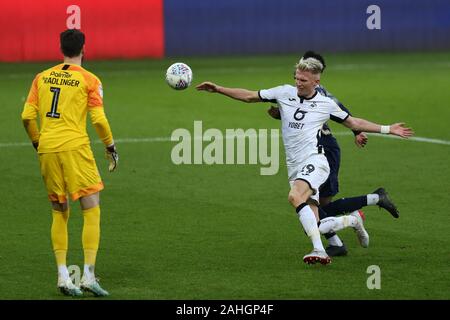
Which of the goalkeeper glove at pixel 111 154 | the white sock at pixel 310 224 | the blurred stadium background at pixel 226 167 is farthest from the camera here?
the white sock at pixel 310 224

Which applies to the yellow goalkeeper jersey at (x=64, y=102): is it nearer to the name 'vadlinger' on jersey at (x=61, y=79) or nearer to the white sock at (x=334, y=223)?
the name 'vadlinger' on jersey at (x=61, y=79)

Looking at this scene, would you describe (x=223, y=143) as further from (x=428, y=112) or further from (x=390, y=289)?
(x=390, y=289)

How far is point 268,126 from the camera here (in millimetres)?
19234

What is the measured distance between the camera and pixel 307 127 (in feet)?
33.9

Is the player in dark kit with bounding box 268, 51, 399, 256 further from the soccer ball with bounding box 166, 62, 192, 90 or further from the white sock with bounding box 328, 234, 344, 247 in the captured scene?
the soccer ball with bounding box 166, 62, 192, 90

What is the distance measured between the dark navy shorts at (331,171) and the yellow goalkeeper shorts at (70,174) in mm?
2661

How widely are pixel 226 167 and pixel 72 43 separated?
696cm

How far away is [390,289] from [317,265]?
1068 mm

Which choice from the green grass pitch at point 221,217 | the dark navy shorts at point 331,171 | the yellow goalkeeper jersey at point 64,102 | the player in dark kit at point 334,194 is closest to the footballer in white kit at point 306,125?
the player in dark kit at point 334,194

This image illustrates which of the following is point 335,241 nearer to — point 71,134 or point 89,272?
point 89,272

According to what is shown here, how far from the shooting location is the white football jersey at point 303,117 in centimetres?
1033

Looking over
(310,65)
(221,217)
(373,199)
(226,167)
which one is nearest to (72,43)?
(310,65)

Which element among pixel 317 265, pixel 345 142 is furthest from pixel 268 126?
pixel 317 265

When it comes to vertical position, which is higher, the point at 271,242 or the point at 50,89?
the point at 50,89
